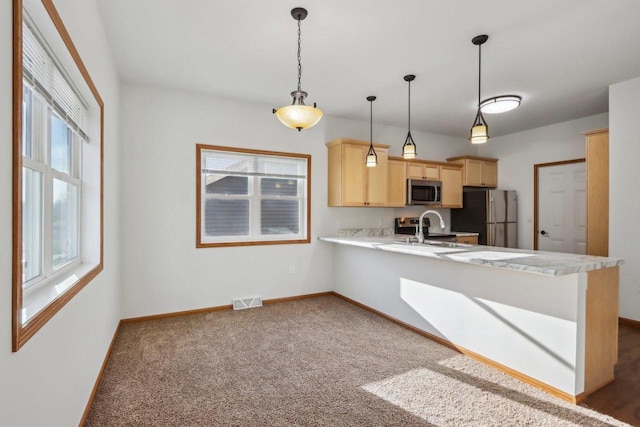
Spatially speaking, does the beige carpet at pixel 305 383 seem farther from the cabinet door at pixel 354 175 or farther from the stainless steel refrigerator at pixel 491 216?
the stainless steel refrigerator at pixel 491 216

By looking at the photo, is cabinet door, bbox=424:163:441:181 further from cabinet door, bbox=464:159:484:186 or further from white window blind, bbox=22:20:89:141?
white window blind, bbox=22:20:89:141

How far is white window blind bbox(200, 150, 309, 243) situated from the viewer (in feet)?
14.0

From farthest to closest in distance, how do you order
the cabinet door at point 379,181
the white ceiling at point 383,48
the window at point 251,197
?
the cabinet door at point 379,181 → the window at point 251,197 → the white ceiling at point 383,48

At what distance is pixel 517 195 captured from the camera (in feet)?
19.1

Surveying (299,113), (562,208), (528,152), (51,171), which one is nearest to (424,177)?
(528,152)

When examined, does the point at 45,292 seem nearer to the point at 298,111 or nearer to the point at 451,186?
the point at 298,111

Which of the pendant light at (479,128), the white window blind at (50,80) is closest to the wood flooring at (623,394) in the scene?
the pendant light at (479,128)

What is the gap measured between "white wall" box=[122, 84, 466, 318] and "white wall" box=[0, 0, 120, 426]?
40 centimetres

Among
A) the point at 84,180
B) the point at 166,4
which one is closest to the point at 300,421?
the point at 84,180

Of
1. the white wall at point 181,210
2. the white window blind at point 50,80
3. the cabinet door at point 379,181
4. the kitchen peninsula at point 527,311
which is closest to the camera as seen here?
the white window blind at point 50,80

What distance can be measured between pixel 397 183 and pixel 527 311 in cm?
305

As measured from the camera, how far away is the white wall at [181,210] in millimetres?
3781

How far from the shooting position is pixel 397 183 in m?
5.21

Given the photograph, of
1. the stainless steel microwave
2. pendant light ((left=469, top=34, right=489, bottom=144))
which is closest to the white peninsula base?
pendant light ((left=469, top=34, right=489, bottom=144))
